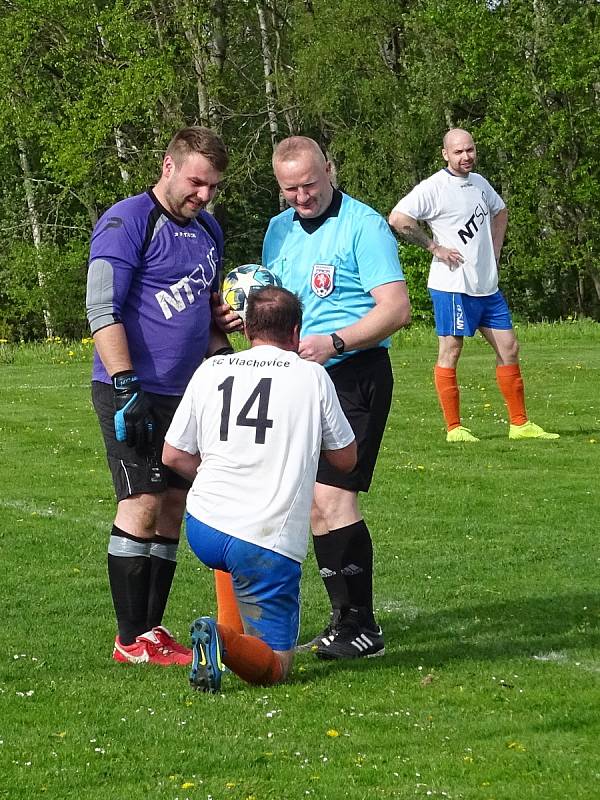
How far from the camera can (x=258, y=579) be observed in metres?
5.79

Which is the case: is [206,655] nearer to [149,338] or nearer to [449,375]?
[149,338]

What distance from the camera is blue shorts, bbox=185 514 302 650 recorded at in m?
5.74

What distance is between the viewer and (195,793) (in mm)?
4465

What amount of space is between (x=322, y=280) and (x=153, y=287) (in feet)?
2.60

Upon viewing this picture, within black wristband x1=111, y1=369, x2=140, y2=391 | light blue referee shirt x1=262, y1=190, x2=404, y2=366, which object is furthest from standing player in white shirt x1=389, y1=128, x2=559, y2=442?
black wristband x1=111, y1=369, x2=140, y2=391

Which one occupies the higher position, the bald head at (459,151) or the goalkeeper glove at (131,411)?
the bald head at (459,151)

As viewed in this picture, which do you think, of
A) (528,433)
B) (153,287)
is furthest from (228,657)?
(528,433)

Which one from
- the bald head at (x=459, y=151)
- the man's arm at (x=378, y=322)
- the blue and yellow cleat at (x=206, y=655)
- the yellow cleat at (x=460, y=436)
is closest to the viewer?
the blue and yellow cleat at (x=206, y=655)

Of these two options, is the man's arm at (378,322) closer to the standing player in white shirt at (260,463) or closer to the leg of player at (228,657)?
the standing player in white shirt at (260,463)

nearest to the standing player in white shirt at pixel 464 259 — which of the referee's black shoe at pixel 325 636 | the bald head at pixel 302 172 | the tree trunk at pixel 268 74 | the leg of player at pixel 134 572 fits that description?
the bald head at pixel 302 172

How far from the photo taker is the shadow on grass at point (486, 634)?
20.9ft

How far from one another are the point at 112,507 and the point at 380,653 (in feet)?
15.5

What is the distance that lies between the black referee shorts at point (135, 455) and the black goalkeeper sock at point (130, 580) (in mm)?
227

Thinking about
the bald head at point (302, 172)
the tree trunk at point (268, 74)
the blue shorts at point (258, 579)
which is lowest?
the blue shorts at point (258, 579)
